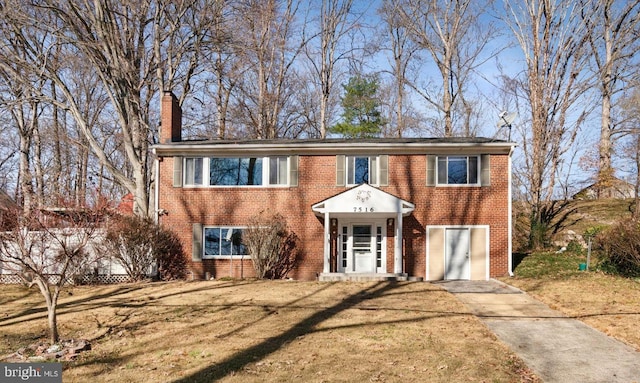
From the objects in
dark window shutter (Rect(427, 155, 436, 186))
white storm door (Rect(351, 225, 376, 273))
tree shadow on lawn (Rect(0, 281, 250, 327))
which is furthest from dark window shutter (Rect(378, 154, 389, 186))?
tree shadow on lawn (Rect(0, 281, 250, 327))

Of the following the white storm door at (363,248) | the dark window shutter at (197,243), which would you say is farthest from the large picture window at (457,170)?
the dark window shutter at (197,243)

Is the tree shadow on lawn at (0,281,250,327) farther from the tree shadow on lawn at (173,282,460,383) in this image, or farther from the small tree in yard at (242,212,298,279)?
the tree shadow on lawn at (173,282,460,383)

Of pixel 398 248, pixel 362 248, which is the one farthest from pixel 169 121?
pixel 398 248

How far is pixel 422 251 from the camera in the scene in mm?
15836

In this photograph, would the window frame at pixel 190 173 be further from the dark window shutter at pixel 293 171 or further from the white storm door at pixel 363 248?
the white storm door at pixel 363 248

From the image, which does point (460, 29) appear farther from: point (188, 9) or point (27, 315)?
point (27, 315)

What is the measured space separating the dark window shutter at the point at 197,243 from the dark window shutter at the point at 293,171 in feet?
12.0

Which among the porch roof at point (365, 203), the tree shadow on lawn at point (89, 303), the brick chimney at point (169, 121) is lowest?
the tree shadow on lawn at point (89, 303)

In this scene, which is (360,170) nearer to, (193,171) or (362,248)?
(362,248)

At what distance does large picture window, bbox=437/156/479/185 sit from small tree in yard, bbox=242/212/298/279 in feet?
19.0

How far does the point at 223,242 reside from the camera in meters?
16.0

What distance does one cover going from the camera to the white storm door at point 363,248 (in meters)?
16.0

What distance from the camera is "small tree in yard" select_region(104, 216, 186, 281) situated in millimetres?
14406

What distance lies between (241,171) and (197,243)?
300cm
